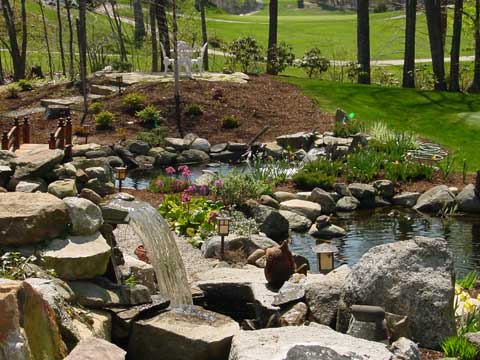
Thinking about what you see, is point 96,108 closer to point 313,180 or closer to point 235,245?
point 313,180

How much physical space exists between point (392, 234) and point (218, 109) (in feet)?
37.0

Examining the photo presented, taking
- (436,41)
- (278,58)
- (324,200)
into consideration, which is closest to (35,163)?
(324,200)

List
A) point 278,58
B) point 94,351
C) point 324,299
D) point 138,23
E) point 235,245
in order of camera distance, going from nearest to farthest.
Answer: point 94,351 → point 324,299 → point 235,245 → point 278,58 → point 138,23

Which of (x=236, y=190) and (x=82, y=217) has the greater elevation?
(x=82, y=217)

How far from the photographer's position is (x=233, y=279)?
10648 mm

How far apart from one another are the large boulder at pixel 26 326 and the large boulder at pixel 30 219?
1.75 m

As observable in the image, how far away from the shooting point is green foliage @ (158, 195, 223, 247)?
47.5 feet

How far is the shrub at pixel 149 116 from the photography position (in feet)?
82.2


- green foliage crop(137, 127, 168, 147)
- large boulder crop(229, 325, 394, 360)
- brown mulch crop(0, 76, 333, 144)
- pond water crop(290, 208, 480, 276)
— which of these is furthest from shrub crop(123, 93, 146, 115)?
large boulder crop(229, 325, 394, 360)

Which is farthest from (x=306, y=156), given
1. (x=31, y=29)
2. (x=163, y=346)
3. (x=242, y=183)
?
(x=31, y=29)

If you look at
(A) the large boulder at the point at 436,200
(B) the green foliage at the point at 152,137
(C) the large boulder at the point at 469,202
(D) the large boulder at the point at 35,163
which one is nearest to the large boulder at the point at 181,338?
(D) the large boulder at the point at 35,163

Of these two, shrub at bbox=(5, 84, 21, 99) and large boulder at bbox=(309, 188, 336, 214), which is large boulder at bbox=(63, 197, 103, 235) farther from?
shrub at bbox=(5, 84, 21, 99)

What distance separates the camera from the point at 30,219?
877cm

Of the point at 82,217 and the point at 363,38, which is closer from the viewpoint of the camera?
the point at 82,217
